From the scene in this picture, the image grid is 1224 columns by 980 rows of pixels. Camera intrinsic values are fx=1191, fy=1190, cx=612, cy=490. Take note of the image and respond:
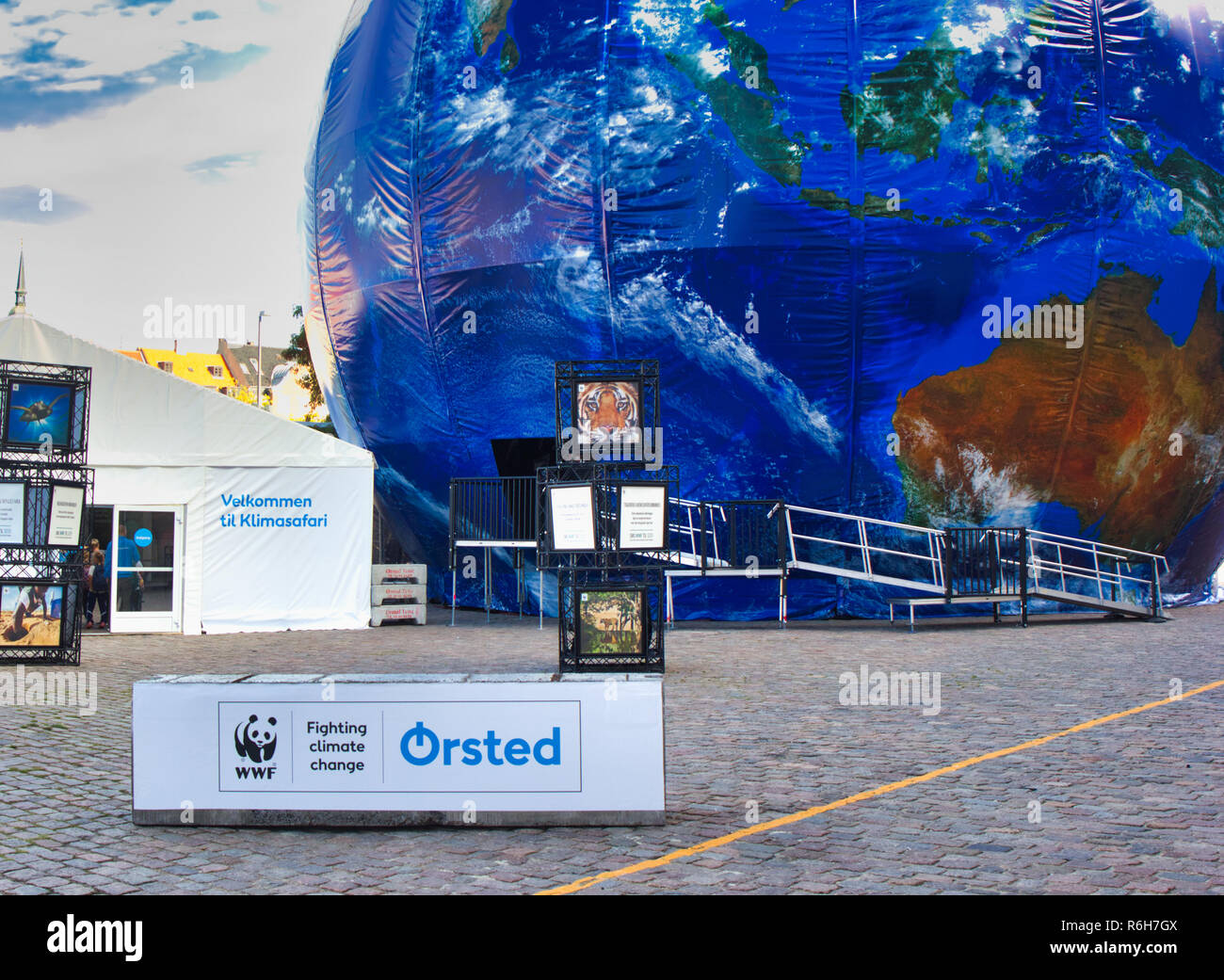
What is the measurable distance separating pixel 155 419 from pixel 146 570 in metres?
2.16

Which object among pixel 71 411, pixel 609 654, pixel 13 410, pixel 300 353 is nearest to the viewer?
pixel 609 654

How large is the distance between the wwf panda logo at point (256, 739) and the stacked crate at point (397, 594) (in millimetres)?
11739

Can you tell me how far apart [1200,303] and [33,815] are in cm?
1745

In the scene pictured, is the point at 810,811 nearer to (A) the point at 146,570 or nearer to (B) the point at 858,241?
(B) the point at 858,241

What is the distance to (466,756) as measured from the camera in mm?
6152

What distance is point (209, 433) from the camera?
16.8 m

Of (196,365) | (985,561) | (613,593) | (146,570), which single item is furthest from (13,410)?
(196,365)

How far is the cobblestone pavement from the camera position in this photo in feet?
17.1

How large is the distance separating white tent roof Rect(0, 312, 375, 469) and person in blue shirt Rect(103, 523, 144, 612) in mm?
1154

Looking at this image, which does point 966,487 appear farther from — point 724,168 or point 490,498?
point 490,498

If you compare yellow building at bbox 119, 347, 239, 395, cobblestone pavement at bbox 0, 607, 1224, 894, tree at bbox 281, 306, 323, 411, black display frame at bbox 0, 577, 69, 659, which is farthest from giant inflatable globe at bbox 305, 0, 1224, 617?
yellow building at bbox 119, 347, 239, 395

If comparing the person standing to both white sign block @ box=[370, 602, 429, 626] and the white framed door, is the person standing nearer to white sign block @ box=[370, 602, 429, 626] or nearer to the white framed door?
the white framed door

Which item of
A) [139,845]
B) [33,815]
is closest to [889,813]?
[139,845]

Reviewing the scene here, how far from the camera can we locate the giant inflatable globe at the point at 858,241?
56.4ft
